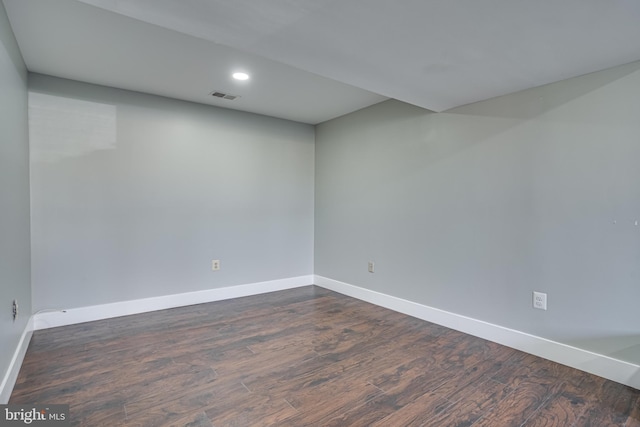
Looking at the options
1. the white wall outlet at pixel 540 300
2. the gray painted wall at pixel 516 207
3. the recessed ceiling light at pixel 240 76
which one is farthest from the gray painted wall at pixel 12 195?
the white wall outlet at pixel 540 300

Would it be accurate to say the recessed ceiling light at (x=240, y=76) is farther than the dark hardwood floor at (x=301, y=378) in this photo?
Yes

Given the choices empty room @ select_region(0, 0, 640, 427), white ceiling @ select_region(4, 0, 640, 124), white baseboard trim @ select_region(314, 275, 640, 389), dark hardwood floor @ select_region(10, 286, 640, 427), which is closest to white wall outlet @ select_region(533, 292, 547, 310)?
empty room @ select_region(0, 0, 640, 427)

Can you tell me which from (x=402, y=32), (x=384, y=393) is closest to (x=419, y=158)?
(x=402, y=32)

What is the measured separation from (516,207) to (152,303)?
3.44m

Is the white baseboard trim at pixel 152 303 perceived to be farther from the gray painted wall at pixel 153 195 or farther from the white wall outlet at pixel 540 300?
the white wall outlet at pixel 540 300

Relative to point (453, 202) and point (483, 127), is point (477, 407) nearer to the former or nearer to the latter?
point (453, 202)

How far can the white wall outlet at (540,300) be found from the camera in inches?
94.5

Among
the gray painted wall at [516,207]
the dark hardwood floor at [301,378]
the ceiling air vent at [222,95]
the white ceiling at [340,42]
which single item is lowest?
the dark hardwood floor at [301,378]

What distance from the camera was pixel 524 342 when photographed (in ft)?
8.15

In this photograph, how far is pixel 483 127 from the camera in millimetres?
2750

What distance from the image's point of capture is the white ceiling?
1.51 m

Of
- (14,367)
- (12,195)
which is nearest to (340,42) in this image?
(12,195)

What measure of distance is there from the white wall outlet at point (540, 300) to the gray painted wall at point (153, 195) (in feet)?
8.95

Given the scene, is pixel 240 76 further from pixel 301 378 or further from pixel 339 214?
pixel 301 378
